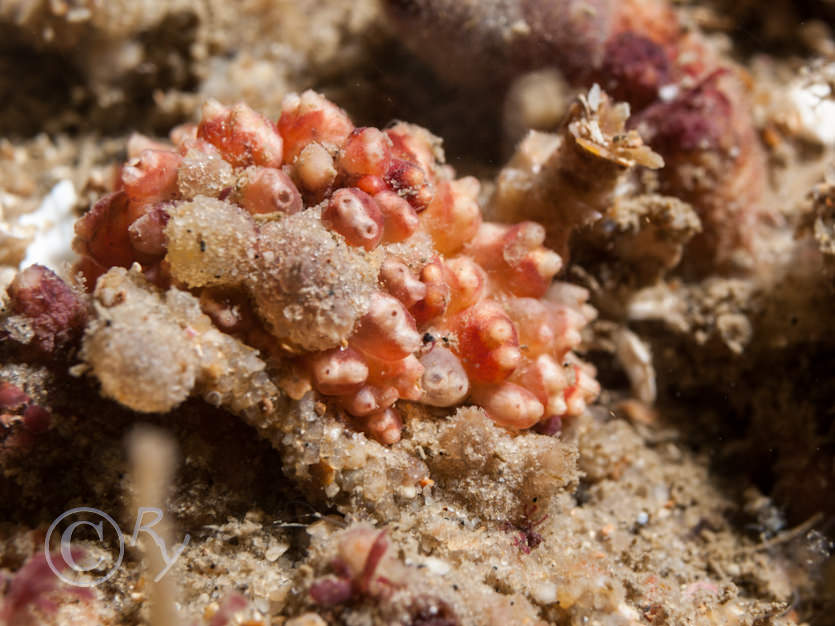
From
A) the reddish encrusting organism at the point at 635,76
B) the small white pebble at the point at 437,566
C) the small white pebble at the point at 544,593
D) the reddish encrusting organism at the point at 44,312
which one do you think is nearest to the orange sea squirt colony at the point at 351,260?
the reddish encrusting organism at the point at 44,312

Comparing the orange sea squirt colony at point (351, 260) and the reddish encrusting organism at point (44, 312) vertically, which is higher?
the orange sea squirt colony at point (351, 260)

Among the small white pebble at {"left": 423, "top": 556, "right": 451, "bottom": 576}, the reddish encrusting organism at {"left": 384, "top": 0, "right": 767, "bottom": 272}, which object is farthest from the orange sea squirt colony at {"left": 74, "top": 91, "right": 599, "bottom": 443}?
the reddish encrusting organism at {"left": 384, "top": 0, "right": 767, "bottom": 272}

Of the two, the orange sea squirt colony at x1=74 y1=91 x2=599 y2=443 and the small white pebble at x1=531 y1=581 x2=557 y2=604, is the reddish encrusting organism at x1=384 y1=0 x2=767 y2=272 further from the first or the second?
the small white pebble at x1=531 y1=581 x2=557 y2=604

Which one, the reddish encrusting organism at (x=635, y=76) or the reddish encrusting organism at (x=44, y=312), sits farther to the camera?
the reddish encrusting organism at (x=635, y=76)

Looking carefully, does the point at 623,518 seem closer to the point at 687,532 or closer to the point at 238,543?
the point at 687,532

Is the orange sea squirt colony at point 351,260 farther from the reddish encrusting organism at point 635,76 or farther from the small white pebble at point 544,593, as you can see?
the reddish encrusting organism at point 635,76

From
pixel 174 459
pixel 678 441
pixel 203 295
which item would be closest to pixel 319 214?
pixel 203 295

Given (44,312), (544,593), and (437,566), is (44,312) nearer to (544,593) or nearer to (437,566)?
(437,566)
